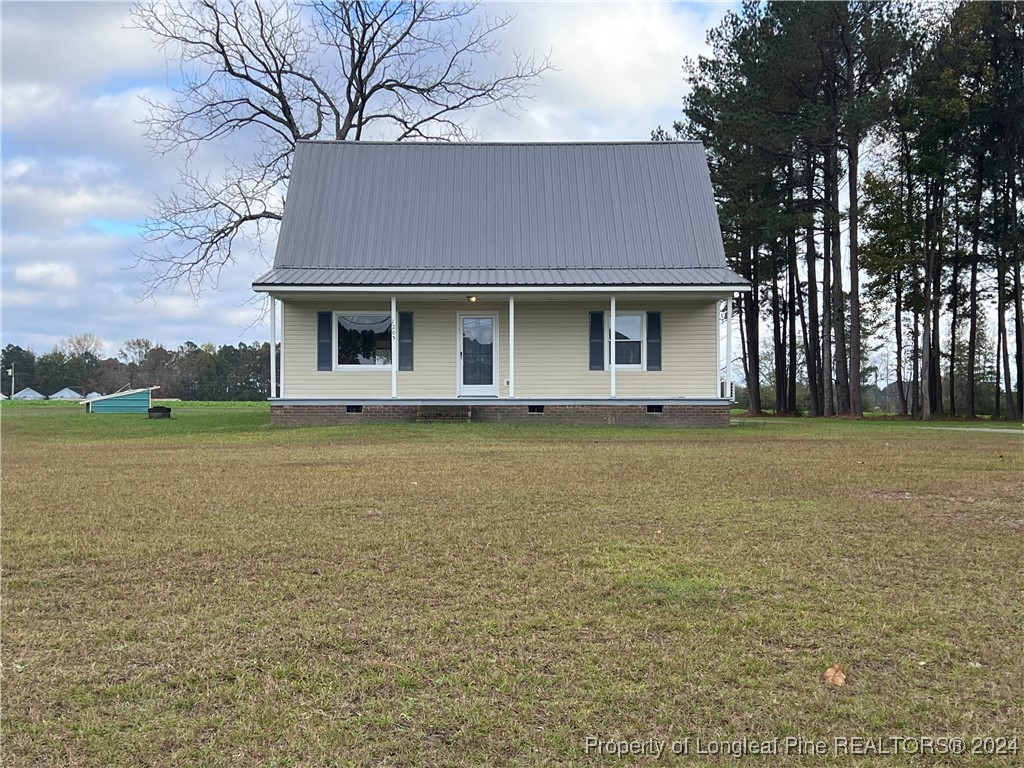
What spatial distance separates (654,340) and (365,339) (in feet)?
22.0

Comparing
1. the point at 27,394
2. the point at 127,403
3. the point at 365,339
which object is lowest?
the point at 127,403

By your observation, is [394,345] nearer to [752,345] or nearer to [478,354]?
[478,354]

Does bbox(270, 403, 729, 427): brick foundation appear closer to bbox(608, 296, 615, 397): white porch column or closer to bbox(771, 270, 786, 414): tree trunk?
bbox(608, 296, 615, 397): white porch column

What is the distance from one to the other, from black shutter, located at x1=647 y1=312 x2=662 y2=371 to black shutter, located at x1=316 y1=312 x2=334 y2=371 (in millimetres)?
7337

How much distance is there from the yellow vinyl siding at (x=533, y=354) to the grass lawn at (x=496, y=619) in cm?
1044

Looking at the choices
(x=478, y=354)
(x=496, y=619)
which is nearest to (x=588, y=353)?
(x=478, y=354)

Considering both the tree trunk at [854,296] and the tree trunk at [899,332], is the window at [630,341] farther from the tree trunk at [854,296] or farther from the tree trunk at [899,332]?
the tree trunk at [899,332]

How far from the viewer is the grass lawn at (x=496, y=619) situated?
2826mm

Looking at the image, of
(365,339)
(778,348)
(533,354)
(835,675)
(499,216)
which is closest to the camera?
(835,675)

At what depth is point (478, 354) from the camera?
752 inches

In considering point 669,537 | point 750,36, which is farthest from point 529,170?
point 669,537

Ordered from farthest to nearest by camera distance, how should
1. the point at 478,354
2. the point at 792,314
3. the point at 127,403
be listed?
the point at 792,314, the point at 127,403, the point at 478,354

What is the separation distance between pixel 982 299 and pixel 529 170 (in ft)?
65.8

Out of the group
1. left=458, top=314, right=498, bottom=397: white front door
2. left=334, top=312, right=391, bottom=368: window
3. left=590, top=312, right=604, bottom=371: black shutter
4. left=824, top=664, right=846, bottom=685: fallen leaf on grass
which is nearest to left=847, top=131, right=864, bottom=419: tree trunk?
left=590, top=312, right=604, bottom=371: black shutter
